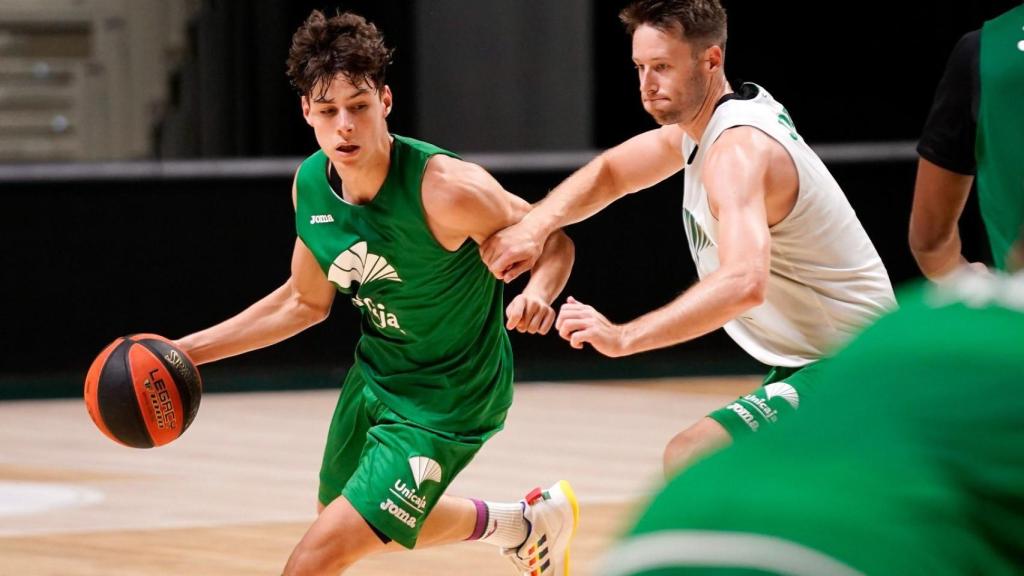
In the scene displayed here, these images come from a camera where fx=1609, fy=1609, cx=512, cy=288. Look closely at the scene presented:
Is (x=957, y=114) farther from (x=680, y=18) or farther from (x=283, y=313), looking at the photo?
(x=283, y=313)

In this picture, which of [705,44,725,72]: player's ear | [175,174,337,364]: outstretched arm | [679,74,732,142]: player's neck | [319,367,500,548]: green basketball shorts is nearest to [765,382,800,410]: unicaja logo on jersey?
[679,74,732,142]: player's neck

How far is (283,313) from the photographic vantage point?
4.46 meters

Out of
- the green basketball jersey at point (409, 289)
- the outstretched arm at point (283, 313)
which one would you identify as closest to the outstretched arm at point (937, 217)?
the green basketball jersey at point (409, 289)

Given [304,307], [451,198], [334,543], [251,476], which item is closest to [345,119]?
[451,198]

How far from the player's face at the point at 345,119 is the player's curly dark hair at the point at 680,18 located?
0.74m

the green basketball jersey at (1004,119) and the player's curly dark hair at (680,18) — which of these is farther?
the player's curly dark hair at (680,18)

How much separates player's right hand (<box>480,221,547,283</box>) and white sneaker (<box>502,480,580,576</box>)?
40.1 inches

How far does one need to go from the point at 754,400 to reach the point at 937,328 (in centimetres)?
268

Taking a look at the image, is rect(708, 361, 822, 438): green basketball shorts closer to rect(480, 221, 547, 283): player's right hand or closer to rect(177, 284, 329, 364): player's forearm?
rect(480, 221, 547, 283): player's right hand

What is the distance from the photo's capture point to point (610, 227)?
31.5 ft

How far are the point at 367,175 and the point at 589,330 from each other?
132cm

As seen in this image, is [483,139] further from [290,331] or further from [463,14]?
[290,331]

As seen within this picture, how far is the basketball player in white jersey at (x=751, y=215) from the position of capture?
3.65m

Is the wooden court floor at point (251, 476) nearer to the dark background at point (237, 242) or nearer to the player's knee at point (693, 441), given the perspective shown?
the dark background at point (237, 242)
